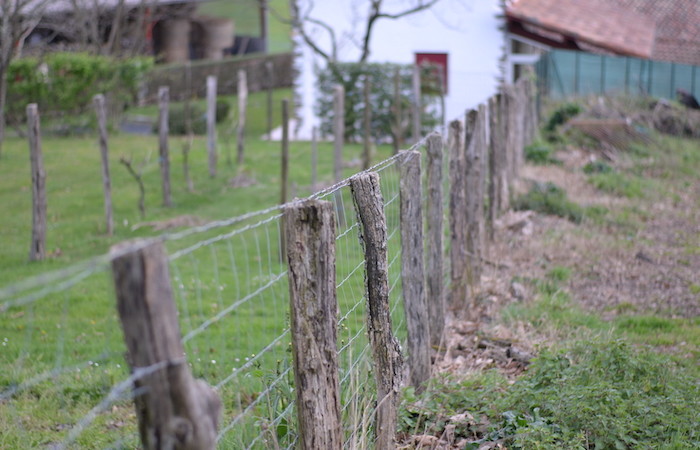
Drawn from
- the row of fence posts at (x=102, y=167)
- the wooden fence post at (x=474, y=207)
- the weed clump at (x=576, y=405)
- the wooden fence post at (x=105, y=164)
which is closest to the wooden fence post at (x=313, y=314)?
the weed clump at (x=576, y=405)

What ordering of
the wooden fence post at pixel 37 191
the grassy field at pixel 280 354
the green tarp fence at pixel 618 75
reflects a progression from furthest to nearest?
the green tarp fence at pixel 618 75 < the wooden fence post at pixel 37 191 < the grassy field at pixel 280 354

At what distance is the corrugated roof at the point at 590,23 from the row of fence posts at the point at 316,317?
1667 cm

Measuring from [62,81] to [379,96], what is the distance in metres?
8.35

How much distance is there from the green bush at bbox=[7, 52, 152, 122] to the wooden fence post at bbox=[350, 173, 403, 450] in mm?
19209

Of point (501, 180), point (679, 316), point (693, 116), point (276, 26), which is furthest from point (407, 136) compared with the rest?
point (276, 26)

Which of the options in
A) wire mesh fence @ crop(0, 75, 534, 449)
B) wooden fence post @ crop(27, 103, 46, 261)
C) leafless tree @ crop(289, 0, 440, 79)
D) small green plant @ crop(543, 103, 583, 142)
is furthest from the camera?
leafless tree @ crop(289, 0, 440, 79)

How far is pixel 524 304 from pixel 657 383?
8.05 feet

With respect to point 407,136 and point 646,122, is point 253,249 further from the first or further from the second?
point 646,122

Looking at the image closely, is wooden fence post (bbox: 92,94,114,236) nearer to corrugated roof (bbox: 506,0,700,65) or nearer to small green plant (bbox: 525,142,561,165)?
small green plant (bbox: 525,142,561,165)

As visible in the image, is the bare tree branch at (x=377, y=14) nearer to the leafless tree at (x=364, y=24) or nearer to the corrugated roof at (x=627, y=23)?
the leafless tree at (x=364, y=24)

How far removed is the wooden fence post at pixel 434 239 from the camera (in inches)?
222

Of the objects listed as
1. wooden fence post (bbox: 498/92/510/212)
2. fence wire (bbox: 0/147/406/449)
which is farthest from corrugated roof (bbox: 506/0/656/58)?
fence wire (bbox: 0/147/406/449)

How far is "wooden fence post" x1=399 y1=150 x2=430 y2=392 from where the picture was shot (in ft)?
15.5

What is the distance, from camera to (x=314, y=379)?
3037 mm
